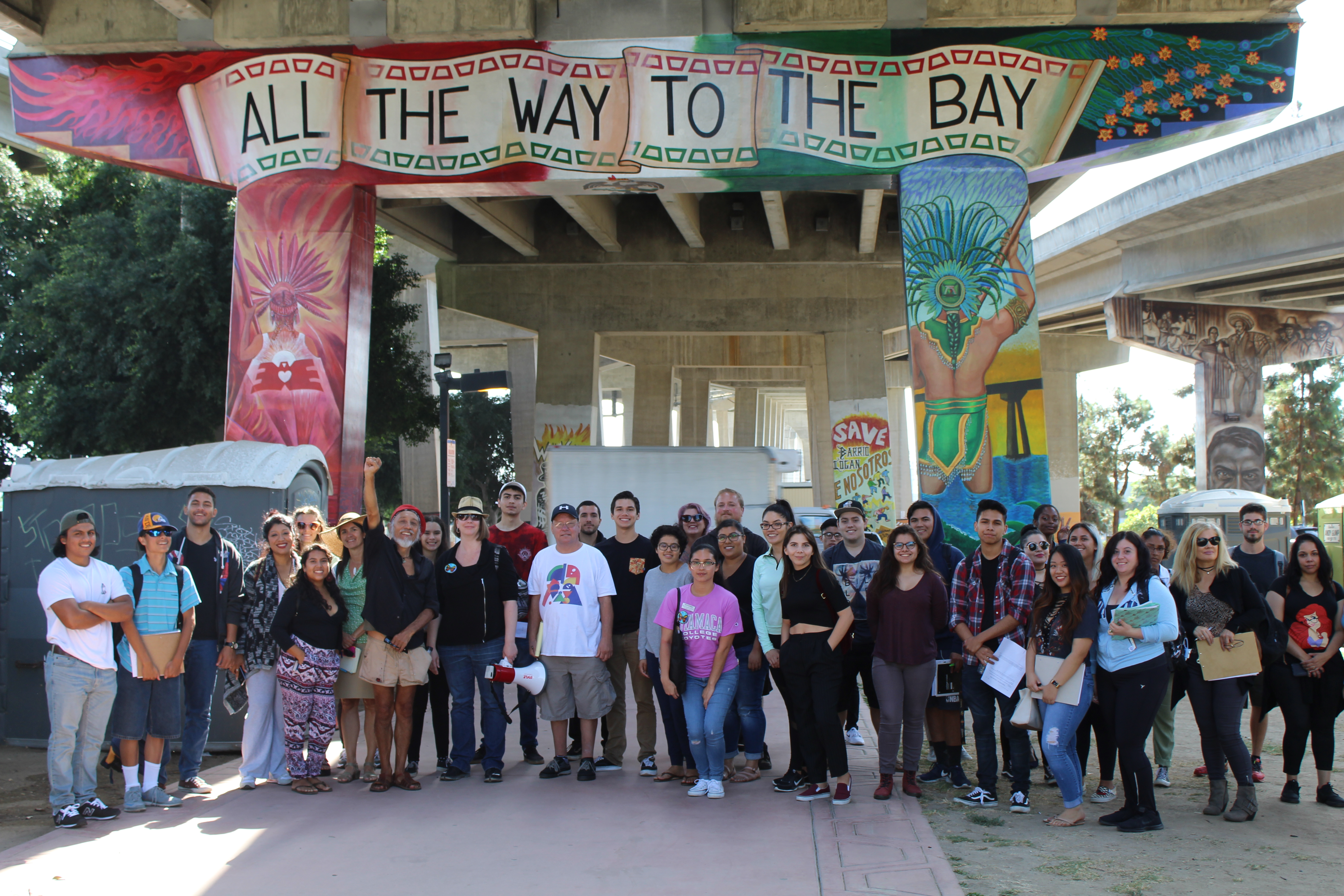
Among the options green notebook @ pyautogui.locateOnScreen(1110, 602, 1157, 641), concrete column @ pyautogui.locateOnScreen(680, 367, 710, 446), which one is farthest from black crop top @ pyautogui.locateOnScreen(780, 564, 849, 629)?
concrete column @ pyautogui.locateOnScreen(680, 367, 710, 446)

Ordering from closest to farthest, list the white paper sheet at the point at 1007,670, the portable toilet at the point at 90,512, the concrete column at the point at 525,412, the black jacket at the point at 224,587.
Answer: the white paper sheet at the point at 1007,670 < the black jacket at the point at 224,587 < the portable toilet at the point at 90,512 < the concrete column at the point at 525,412

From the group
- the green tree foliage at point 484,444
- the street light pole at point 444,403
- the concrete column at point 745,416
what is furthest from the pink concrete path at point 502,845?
the concrete column at point 745,416

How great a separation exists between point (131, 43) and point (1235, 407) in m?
29.0

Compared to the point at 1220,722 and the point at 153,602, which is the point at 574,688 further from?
the point at 1220,722

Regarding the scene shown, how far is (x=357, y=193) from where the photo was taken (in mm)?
15406

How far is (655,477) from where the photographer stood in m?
19.6

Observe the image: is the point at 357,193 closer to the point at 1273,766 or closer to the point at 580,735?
the point at 580,735

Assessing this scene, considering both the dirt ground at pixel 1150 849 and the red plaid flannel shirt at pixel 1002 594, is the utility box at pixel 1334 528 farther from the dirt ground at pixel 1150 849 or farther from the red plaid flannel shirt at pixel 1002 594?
the red plaid flannel shirt at pixel 1002 594

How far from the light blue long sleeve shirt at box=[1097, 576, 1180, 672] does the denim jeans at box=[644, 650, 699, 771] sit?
2839 mm

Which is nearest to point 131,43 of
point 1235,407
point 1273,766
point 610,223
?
point 610,223

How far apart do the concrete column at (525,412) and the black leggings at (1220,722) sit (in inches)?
728

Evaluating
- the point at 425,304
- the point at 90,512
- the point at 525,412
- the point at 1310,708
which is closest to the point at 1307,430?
the point at 525,412

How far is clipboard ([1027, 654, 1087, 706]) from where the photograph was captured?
650 cm

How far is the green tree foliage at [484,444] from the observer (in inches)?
1897
